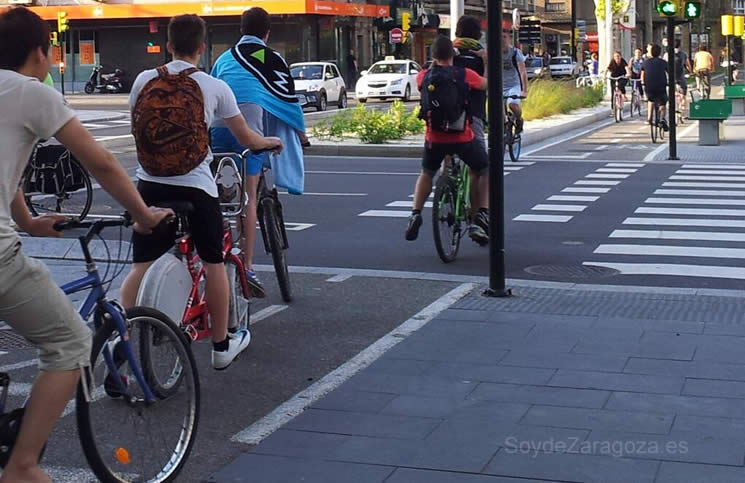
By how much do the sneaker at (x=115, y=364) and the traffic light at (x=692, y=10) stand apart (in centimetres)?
1778

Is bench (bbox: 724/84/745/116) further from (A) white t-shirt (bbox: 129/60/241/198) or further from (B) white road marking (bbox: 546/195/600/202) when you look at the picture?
(A) white t-shirt (bbox: 129/60/241/198)

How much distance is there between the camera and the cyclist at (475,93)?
1066 cm

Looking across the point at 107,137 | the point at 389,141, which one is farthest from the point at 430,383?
the point at 107,137

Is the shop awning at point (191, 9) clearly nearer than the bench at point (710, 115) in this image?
No

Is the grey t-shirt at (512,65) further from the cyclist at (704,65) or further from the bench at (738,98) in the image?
the cyclist at (704,65)

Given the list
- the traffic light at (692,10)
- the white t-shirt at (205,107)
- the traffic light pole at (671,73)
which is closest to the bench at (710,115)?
the traffic light at (692,10)

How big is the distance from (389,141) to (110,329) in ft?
61.6

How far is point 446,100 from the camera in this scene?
10.2m

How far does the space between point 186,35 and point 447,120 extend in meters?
4.23

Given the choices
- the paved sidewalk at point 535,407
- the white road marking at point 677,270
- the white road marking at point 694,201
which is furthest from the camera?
the white road marking at point 694,201

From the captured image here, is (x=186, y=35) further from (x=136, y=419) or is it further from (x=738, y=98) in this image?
(x=738, y=98)

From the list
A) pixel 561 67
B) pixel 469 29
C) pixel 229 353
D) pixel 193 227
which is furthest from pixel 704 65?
pixel 561 67

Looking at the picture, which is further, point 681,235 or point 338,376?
point 681,235

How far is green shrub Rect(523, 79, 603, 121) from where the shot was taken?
3019 cm
